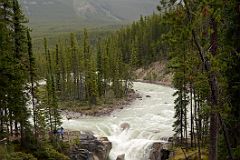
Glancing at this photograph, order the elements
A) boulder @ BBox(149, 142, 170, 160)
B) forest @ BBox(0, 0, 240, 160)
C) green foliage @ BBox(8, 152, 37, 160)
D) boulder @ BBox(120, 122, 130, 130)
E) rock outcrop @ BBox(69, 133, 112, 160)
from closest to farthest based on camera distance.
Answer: forest @ BBox(0, 0, 240, 160) → green foliage @ BBox(8, 152, 37, 160) → boulder @ BBox(149, 142, 170, 160) → rock outcrop @ BBox(69, 133, 112, 160) → boulder @ BBox(120, 122, 130, 130)

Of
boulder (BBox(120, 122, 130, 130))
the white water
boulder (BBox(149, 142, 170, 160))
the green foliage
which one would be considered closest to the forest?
the green foliage

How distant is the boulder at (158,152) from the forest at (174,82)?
5.72 ft

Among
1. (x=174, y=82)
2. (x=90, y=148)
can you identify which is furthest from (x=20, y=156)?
(x=174, y=82)

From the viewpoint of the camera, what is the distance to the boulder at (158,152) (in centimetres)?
4441

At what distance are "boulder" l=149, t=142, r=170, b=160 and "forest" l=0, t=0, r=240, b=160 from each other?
68.7 inches

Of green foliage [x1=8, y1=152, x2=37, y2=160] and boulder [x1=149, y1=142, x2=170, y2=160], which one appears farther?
boulder [x1=149, y1=142, x2=170, y2=160]

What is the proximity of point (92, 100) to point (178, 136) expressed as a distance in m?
35.9

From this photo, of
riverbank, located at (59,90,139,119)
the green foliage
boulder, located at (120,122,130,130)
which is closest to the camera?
the green foliage

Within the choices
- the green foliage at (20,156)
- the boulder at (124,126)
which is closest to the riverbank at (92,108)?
the boulder at (124,126)

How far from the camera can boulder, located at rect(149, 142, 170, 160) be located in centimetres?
4441

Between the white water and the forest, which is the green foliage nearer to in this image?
the forest

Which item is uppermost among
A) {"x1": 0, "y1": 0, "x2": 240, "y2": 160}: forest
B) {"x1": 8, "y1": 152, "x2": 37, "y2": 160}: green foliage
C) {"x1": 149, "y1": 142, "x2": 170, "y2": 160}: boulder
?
{"x1": 0, "y1": 0, "x2": 240, "y2": 160}: forest

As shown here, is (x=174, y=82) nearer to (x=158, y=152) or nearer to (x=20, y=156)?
(x=158, y=152)

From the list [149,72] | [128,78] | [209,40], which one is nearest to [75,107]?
[128,78]
